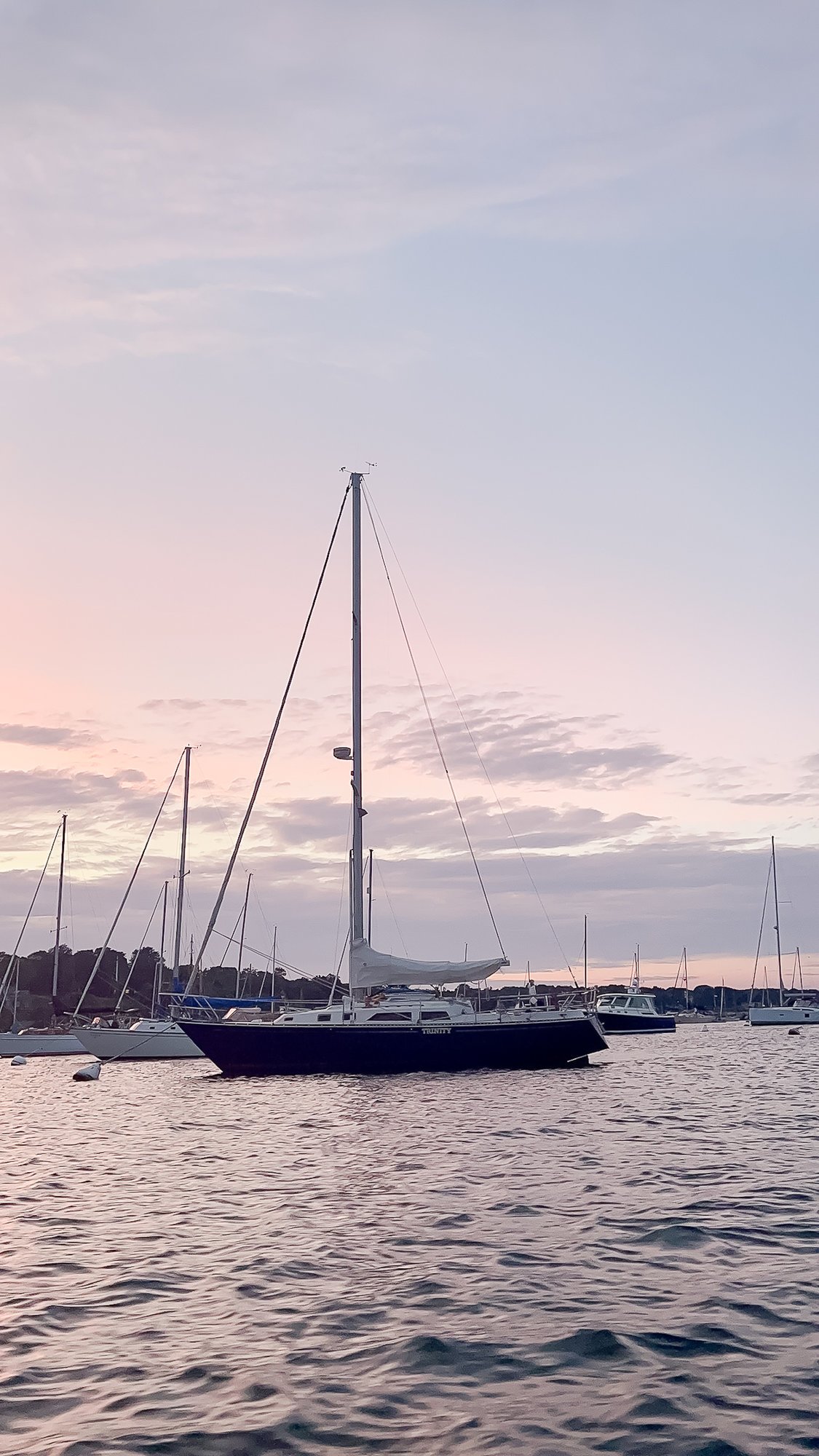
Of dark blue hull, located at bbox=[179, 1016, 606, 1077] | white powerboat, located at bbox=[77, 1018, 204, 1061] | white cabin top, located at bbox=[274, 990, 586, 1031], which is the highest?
white cabin top, located at bbox=[274, 990, 586, 1031]

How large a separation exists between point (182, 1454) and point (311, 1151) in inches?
638

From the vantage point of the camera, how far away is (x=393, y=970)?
4141cm

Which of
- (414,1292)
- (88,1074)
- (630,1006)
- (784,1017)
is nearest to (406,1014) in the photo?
(88,1074)

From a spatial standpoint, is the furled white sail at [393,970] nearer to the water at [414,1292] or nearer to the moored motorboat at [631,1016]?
the water at [414,1292]

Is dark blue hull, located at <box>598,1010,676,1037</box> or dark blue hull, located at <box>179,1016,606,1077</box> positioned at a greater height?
dark blue hull, located at <box>179,1016,606,1077</box>

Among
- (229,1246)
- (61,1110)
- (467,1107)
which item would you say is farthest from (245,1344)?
(61,1110)

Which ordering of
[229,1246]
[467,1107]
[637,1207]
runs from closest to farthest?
[229,1246]
[637,1207]
[467,1107]

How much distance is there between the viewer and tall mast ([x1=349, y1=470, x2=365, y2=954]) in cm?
4156

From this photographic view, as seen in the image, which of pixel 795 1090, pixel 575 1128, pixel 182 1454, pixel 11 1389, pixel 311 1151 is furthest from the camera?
pixel 795 1090

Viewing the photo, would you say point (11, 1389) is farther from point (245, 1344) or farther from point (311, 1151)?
point (311, 1151)

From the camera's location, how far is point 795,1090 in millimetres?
41188

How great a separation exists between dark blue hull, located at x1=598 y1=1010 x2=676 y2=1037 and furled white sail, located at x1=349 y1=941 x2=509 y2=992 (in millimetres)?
66088

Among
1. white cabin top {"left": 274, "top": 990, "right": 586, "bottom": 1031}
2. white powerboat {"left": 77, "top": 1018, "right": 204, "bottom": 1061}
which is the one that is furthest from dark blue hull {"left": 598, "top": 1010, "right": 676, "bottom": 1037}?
white cabin top {"left": 274, "top": 990, "right": 586, "bottom": 1031}

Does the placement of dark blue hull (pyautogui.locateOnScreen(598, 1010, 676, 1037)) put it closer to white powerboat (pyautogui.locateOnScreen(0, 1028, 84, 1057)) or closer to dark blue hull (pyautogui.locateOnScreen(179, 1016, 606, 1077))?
white powerboat (pyautogui.locateOnScreen(0, 1028, 84, 1057))
